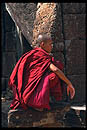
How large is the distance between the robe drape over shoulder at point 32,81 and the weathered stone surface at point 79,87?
3.97 ft

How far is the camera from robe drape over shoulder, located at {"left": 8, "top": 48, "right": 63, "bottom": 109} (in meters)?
3.92

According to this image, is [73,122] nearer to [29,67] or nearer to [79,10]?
[29,67]

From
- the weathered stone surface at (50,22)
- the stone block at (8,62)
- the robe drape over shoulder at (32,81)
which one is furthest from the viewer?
the stone block at (8,62)

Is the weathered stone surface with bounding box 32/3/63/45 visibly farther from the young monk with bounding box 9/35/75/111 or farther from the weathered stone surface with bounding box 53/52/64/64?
the young monk with bounding box 9/35/75/111

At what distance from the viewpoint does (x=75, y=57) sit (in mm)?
5301

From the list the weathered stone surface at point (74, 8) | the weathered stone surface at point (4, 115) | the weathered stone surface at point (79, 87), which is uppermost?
the weathered stone surface at point (74, 8)

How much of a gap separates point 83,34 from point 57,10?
699 mm

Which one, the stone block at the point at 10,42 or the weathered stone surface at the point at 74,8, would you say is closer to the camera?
the weathered stone surface at the point at 74,8

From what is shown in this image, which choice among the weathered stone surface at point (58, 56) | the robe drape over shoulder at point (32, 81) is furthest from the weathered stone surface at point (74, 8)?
the robe drape over shoulder at point (32, 81)

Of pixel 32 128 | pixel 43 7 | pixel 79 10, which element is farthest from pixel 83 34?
pixel 32 128

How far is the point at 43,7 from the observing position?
17.7 ft

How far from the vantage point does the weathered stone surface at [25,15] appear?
18.3ft

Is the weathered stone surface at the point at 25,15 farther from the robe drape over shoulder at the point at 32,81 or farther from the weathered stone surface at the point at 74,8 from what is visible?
the robe drape over shoulder at the point at 32,81

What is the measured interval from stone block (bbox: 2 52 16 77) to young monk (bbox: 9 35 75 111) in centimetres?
411
